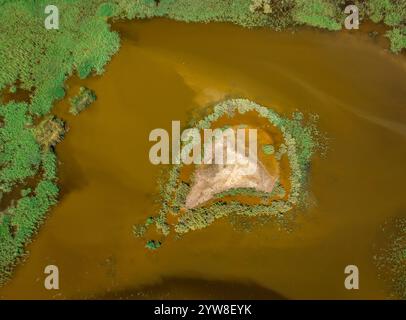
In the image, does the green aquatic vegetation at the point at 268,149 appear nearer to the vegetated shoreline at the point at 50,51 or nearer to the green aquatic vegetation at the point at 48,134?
the vegetated shoreline at the point at 50,51

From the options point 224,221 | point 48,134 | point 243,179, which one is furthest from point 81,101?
point 224,221

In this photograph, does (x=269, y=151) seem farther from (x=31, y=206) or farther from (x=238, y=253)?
(x=31, y=206)

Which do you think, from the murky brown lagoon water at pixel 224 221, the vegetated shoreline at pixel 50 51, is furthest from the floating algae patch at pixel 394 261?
the vegetated shoreline at pixel 50 51

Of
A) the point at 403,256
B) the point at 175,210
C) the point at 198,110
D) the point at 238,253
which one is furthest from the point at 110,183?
the point at 403,256

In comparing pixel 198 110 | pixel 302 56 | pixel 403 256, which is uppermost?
pixel 302 56

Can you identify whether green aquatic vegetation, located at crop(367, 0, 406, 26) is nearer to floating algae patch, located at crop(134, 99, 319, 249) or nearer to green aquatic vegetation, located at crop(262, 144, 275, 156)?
floating algae patch, located at crop(134, 99, 319, 249)

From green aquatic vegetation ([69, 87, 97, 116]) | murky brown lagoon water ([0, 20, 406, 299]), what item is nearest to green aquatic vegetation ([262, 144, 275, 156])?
murky brown lagoon water ([0, 20, 406, 299])
